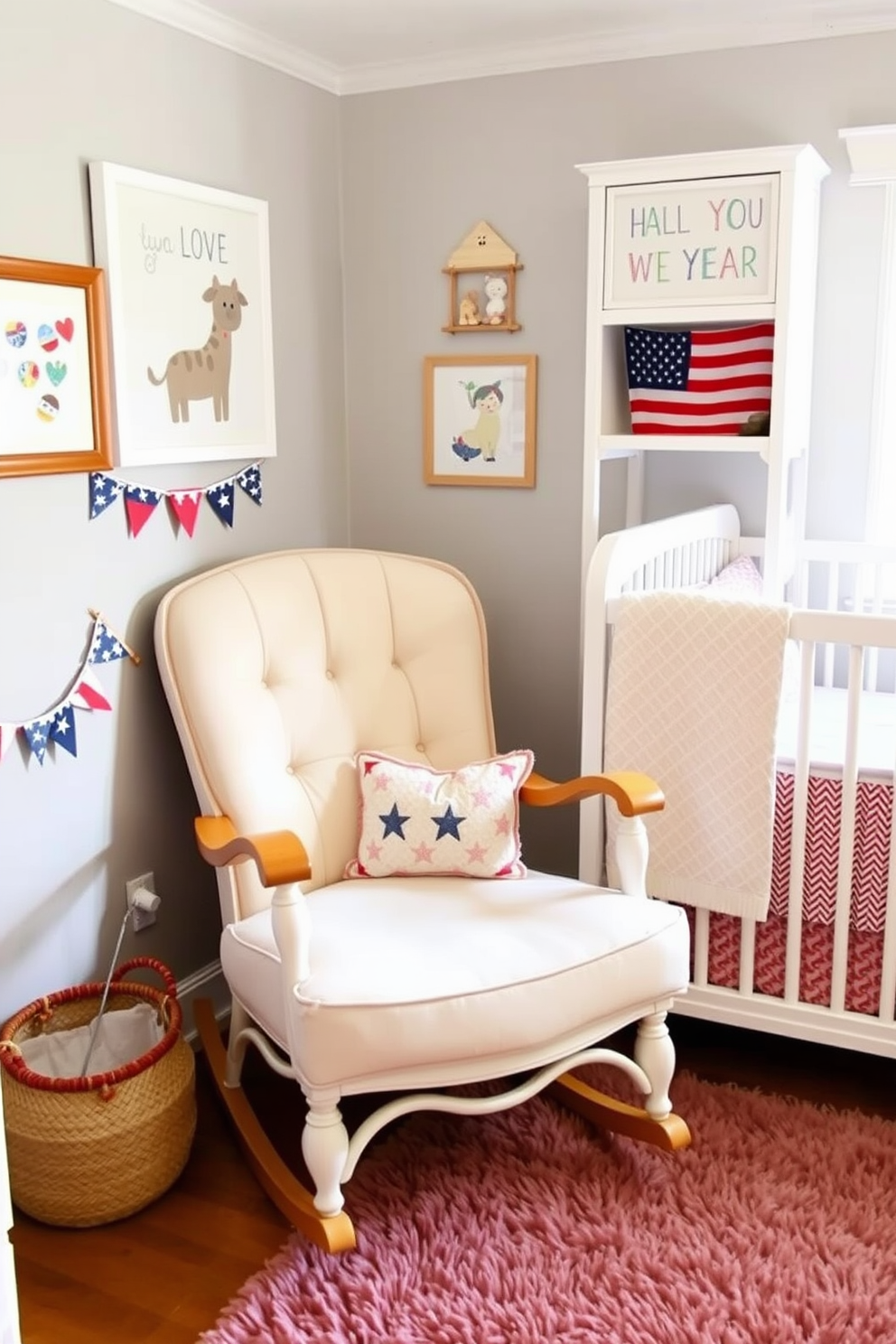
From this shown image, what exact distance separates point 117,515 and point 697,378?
3.74ft

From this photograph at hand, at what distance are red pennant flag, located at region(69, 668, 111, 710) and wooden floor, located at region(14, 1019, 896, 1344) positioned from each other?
784 mm


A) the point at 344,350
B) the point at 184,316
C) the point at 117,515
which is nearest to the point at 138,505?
the point at 117,515

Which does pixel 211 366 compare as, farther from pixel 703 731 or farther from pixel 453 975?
pixel 453 975

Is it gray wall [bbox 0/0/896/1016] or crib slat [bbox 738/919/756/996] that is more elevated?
gray wall [bbox 0/0/896/1016]

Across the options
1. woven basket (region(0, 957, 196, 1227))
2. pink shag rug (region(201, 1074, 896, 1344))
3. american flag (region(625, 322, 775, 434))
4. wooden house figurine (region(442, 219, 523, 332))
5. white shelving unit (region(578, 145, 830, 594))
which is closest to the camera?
pink shag rug (region(201, 1074, 896, 1344))

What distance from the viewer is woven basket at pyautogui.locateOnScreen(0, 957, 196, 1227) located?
1.94 m

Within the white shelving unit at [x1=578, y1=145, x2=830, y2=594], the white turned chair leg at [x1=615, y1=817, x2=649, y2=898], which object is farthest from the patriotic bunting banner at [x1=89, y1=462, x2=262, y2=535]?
the white turned chair leg at [x1=615, y1=817, x2=649, y2=898]

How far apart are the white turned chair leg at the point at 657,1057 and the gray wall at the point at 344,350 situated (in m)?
0.86

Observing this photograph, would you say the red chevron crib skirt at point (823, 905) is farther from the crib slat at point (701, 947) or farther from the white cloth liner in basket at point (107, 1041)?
the white cloth liner in basket at point (107, 1041)

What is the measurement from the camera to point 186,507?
2.40 meters

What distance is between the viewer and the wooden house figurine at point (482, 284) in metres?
2.73

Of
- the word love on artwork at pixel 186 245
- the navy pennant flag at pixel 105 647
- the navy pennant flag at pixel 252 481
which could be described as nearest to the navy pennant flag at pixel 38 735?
the navy pennant flag at pixel 105 647

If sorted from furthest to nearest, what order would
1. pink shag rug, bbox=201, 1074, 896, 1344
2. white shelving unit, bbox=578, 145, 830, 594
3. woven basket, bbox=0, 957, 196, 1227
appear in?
white shelving unit, bbox=578, 145, 830, 594 < woven basket, bbox=0, 957, 196, 1227 < pink shag rug, bbox=201, 1074, 896, 1344

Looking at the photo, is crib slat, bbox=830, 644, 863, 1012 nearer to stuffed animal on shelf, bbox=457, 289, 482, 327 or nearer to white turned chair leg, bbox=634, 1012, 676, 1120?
white turned chair leg, bbox=634, 1012, 676, 1120
